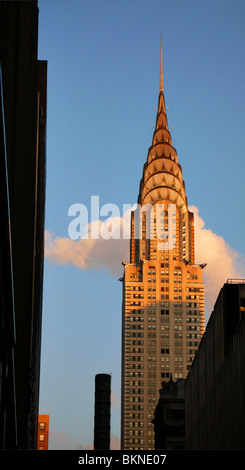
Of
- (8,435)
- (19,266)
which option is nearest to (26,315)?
(19,266)

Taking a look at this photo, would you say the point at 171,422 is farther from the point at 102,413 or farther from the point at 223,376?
the point at 223,376

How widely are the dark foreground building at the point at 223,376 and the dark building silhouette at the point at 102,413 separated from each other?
238 ft

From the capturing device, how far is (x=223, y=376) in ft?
284

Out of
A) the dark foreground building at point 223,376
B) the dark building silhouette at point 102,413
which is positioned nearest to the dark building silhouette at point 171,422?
the dark building silhouette at point 102,413

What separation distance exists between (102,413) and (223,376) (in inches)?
3972

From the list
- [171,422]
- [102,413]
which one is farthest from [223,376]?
[102,413]

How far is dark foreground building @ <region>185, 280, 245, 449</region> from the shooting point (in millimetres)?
76062

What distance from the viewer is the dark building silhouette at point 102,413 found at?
602 ft

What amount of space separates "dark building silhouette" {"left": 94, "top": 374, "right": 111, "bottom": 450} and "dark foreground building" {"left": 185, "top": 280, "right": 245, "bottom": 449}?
7245 centimetres

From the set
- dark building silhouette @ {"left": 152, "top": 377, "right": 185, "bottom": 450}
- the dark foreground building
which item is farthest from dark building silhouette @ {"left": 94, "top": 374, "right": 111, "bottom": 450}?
the dark foreground building

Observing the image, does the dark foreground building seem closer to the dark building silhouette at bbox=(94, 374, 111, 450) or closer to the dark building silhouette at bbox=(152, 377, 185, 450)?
the dark building silhouette at bbox=(152, 377, 185, 450)
